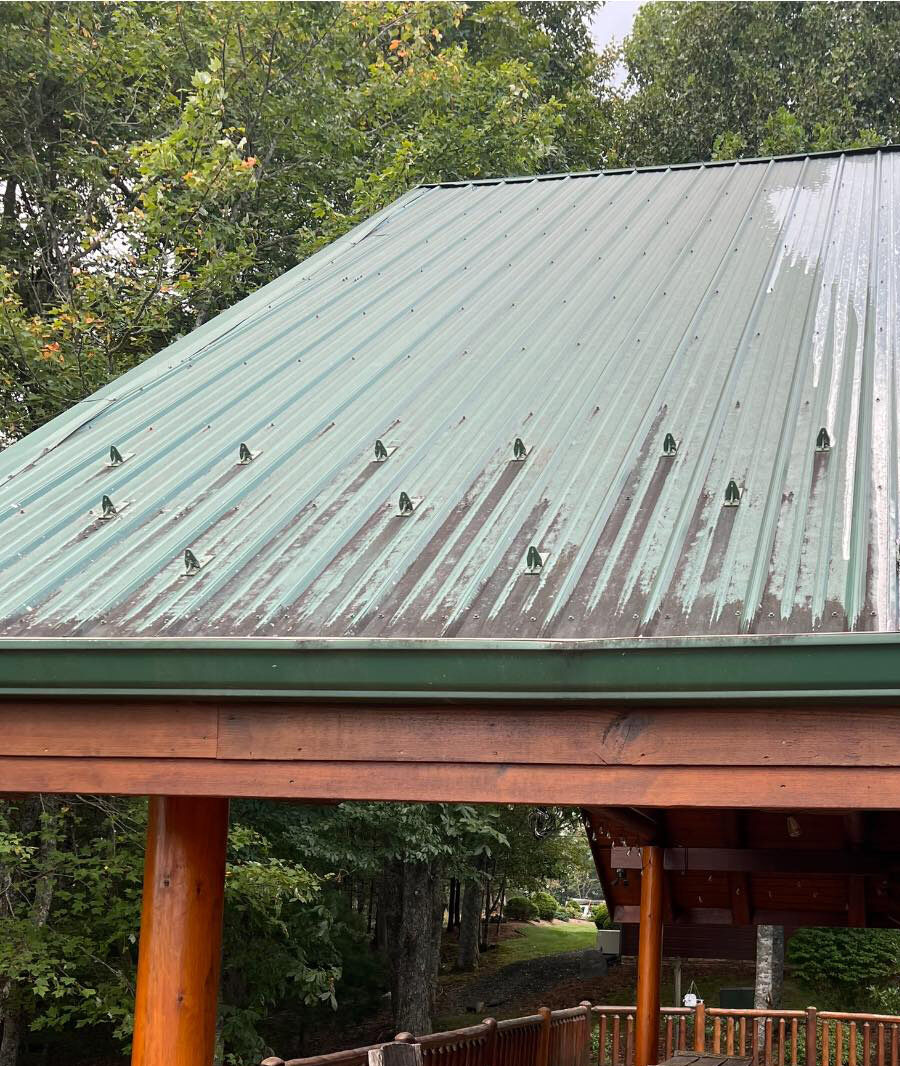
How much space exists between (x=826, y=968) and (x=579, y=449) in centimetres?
1575

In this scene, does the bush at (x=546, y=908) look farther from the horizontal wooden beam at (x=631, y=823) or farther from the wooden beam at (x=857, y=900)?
the horizontal wooden beam at (x=631, y=823)

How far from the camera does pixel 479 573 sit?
10.6 ft

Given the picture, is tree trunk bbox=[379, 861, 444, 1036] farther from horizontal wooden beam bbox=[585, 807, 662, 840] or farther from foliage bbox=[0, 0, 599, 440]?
foliage bbox=[0, 0, 599, 440]

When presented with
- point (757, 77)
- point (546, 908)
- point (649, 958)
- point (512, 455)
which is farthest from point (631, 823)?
point (546, 908)

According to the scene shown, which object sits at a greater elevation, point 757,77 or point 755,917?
point 757,77

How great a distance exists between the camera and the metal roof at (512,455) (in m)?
3.04

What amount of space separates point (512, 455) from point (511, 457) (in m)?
0.02

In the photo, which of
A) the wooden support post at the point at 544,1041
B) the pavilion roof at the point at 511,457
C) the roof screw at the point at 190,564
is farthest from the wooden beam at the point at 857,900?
the roof screw at the point at 190,564

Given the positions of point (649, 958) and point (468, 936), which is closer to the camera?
point (649, 958)

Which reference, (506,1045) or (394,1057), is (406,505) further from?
(506,1045)

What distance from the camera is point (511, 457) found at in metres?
4.07

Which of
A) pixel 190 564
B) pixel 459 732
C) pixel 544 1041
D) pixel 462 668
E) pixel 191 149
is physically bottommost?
pixel 544 1041

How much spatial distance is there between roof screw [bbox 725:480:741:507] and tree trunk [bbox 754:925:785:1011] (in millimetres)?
13319

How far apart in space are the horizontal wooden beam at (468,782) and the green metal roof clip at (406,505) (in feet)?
3.48
